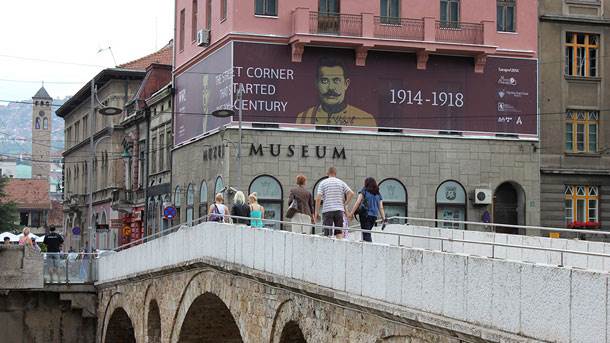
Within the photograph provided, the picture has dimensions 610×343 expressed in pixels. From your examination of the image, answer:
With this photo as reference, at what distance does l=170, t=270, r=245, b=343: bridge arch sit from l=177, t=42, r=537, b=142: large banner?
394 inches

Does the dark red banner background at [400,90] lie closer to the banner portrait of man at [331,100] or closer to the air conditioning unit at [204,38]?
the banner portrait of man at [331,100]

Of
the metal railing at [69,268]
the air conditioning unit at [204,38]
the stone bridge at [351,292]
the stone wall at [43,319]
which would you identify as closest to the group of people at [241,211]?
the stone bridge at [351,292]

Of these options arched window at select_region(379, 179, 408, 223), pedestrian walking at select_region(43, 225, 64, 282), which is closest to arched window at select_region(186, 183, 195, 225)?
pedestrian walking at select_region(43, 225, 64, 282)

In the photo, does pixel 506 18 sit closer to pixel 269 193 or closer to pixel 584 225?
pixel 584 225

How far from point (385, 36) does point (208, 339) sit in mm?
14781

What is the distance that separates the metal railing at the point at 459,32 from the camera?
39.8 metres

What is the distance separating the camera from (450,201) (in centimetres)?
4003

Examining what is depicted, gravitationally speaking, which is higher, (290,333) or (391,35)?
(391,35)

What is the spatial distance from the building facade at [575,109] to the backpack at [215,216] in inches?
701

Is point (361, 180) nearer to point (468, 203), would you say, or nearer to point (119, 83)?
point (468, 203)

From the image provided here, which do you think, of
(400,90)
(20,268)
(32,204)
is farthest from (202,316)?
(32,204)

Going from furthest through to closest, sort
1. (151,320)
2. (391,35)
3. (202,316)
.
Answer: (391,35)
(151,320)
(202,316)

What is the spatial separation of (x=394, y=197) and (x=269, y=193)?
176 inches

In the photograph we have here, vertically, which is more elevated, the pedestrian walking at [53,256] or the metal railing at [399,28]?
the metal railing at [399,28]
